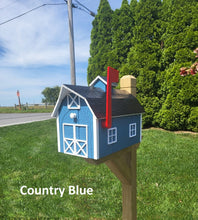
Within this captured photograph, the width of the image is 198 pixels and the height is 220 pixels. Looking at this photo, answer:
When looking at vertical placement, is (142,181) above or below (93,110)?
below

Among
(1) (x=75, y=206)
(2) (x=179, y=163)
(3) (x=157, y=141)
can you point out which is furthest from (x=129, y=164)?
(3) (x=157, y=141)

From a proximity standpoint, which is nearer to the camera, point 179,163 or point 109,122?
point 109,122

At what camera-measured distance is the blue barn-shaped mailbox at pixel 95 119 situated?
1417 millimetres

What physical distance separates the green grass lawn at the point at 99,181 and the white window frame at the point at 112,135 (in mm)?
3003

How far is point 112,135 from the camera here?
62.6 inches

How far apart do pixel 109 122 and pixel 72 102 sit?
439 mm

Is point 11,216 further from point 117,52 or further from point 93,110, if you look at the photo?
point 117,52

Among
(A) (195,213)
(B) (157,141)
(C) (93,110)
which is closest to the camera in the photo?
(C) (93,110)

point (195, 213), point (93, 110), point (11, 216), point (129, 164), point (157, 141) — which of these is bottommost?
point (11, 216)

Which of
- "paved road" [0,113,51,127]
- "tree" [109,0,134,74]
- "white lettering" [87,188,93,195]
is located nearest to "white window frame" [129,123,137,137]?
"white lettering" [87,188,93,195]

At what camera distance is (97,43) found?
1244 centimetres

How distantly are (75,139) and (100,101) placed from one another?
47 centimetres

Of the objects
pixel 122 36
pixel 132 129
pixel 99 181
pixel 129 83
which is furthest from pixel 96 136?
pixel 122 36

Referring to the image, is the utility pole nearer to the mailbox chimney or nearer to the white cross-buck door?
the mailbox chimney
